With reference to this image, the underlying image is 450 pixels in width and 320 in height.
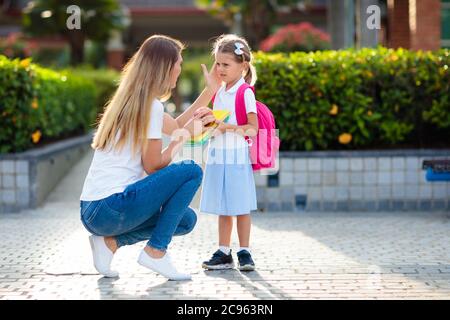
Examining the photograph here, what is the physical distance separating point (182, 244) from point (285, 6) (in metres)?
16.2

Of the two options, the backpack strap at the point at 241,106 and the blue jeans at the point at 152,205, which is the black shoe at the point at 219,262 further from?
the backpack strap at the point at 241,106

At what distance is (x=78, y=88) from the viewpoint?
41.3 ft

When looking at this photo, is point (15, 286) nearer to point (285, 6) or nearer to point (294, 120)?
point (294, 120)

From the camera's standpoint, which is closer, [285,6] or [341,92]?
[341,92]

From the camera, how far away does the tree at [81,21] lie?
2247cm

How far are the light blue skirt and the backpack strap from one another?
193 millimetres

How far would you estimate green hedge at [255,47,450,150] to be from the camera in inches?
326

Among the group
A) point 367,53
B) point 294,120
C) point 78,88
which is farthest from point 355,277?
point 78,88

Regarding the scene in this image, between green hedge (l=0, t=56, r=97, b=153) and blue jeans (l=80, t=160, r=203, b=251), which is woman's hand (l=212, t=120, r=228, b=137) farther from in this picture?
green hedge (l=0, t=56, r=97, b=153)

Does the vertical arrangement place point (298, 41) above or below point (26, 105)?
above

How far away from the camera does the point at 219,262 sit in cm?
541

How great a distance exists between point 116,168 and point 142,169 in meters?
0.18

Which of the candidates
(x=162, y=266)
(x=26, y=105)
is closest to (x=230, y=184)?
(x=162, y=266)

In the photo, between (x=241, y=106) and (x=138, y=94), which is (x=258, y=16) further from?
(x=138, y=94)
